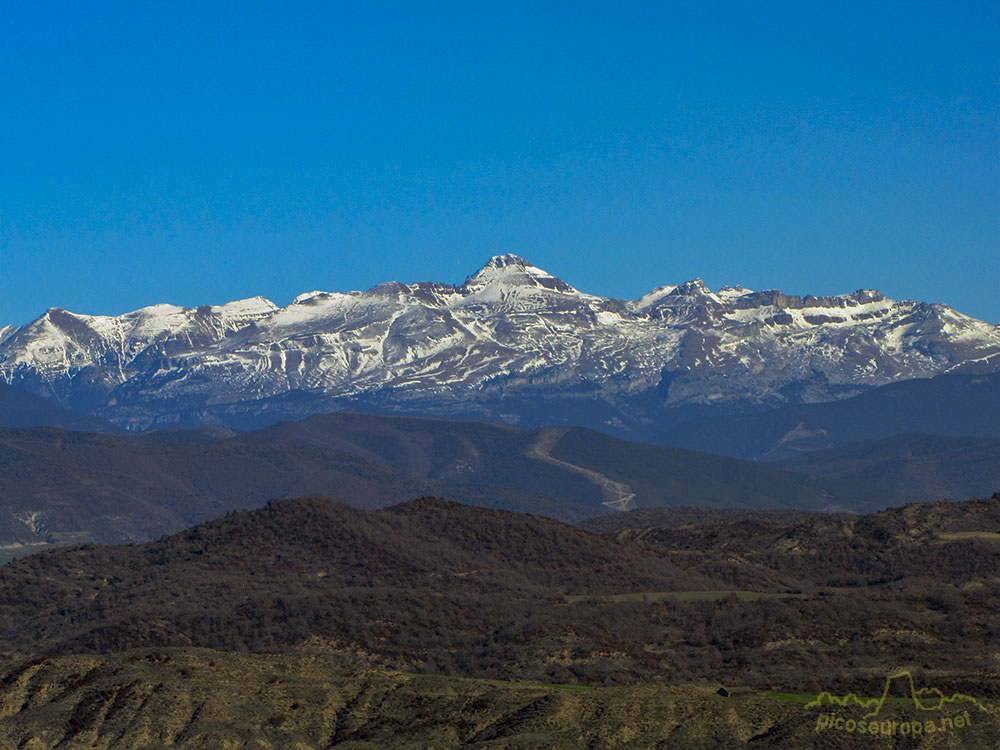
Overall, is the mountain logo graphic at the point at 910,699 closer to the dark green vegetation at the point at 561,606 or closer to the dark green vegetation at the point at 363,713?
the dark green vegetation at the point at 363,713

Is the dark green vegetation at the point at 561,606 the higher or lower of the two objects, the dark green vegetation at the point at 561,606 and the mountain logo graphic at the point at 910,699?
the higher

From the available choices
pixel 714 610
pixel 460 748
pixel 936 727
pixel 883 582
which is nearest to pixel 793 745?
pixel 936 727

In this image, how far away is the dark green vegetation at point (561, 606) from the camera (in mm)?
126625

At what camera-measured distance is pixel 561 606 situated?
15600 cm

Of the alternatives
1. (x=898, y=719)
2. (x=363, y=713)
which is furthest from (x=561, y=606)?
(x=898, y=719)

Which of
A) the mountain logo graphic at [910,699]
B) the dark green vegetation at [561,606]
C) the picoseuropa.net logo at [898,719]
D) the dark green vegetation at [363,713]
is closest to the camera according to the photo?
the picoseuropa.net logo at [898,719]

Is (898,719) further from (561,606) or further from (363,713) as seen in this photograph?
(561,606)

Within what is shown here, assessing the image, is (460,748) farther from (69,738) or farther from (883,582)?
(883,582)

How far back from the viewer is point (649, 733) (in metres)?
81.7

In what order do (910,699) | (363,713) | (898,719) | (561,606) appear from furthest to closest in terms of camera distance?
(561,606) < (363,713) < (910,699) < (898,719)

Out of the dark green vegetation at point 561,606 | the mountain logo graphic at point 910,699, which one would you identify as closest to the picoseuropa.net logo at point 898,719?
the mountain logo graphic at point 910,699

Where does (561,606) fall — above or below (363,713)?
above

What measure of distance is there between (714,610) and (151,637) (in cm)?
4929

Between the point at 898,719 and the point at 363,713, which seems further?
the point at 363,713
